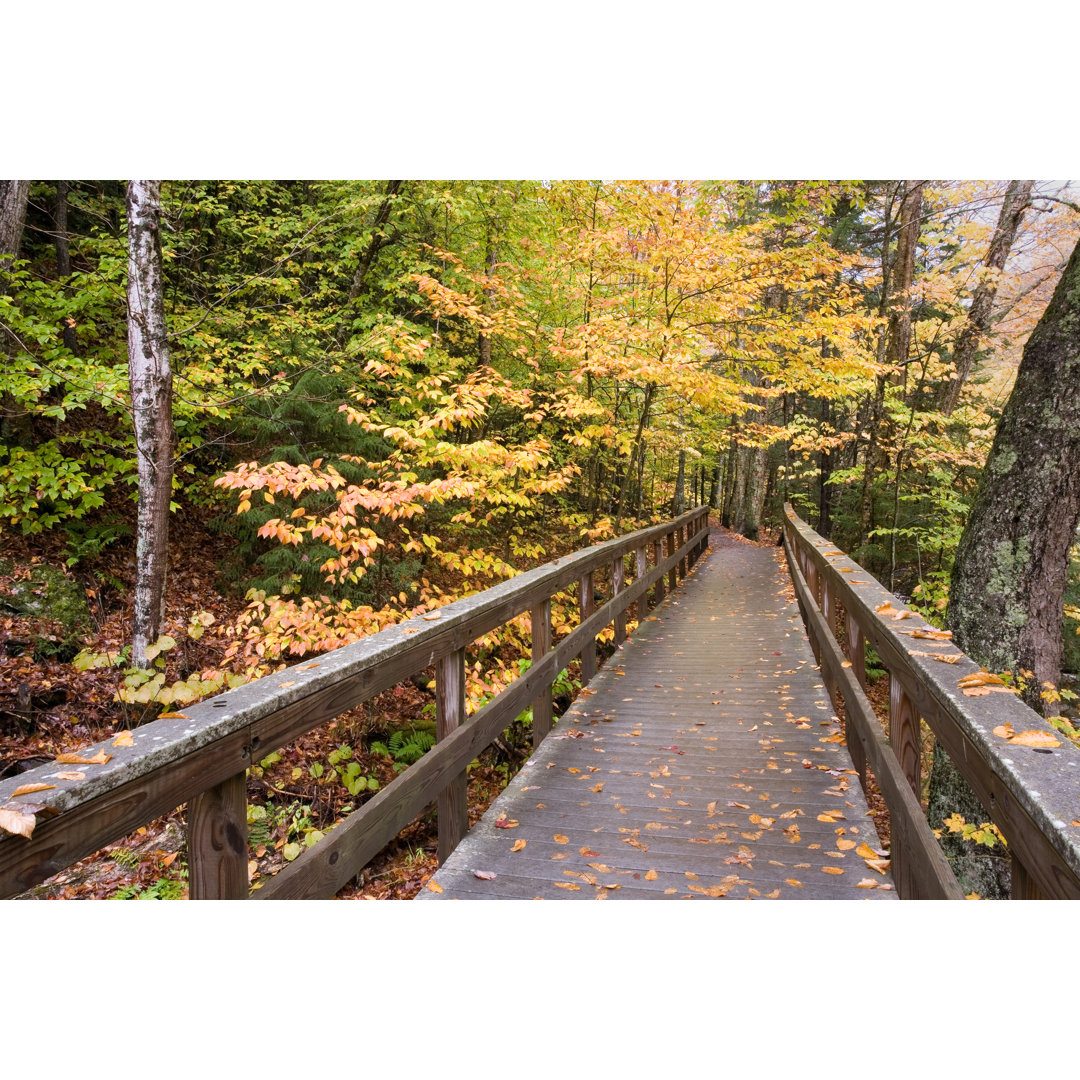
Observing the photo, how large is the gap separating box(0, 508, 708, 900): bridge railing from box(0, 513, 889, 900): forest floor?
1.65 meters

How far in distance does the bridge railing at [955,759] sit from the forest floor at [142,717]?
10.3 ft

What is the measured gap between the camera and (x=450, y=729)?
9.78 ft

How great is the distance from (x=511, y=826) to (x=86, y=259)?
34.2 ft

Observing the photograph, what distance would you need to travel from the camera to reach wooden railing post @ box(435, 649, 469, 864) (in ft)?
9.70

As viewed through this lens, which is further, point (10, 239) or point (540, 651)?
point (10, 239)

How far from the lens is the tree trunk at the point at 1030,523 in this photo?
4.16m

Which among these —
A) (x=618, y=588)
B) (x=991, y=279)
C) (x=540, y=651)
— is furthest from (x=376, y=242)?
(x=991, y=279)

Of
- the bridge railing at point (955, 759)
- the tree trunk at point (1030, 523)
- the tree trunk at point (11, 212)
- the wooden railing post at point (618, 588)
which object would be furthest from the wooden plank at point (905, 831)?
the tree trunk at point (11, 212)

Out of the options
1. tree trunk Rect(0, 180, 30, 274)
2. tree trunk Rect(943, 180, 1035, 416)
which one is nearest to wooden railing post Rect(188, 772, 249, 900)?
tree trunk Rect(0, 180, 30, 274)

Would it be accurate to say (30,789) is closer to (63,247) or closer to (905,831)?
(905,831)

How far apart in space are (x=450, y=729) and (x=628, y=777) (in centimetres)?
140

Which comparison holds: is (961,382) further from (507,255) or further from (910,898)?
(910,898)

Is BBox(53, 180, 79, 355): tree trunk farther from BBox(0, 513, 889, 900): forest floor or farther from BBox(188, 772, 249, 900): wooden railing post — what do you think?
BBox(188, 772, 249, 900): wooden railing post

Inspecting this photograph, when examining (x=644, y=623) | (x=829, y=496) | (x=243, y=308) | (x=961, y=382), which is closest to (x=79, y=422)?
(x=243, y=308)
